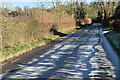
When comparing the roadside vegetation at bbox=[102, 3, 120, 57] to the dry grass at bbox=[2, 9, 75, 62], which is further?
the roadside vegetation at bbox=[102, 3, 120, 57]

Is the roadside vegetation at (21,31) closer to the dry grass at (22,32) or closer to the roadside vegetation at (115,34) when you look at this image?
the dry grass at (22,32)

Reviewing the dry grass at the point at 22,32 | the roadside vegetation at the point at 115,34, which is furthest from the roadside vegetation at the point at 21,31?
the roadside vegetation at the point at 115,34

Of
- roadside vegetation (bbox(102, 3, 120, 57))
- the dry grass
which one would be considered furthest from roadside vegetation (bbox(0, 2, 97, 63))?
roadside vegetation (bbox(102, 3, 120, 57))

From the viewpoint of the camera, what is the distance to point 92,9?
97062 millimetres

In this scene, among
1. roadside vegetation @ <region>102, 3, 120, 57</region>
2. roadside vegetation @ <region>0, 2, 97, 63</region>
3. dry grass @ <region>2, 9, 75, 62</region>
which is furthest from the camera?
roadside vegetation @ <region>102, 3, 120, 57</region>

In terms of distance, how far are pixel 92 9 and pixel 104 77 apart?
91.0 metres

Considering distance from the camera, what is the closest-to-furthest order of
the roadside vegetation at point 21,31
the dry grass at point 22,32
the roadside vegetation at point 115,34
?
the roadside vegetation at point 21,31
the dry grass at point 22,32
the roadside vegetation at point 115,34

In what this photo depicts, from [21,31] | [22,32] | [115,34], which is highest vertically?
[21,31]

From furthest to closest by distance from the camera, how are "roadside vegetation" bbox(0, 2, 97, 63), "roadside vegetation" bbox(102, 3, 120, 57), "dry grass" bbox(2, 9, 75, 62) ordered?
"roadside vegetation" bbox(102, 3, 120, 57), "dry grass" bbox(2, 9, 75, 62), "roadside vegetation" bbox(0, 2, 97, 63)

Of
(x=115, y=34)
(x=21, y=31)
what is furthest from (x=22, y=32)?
(x=115, y=34)

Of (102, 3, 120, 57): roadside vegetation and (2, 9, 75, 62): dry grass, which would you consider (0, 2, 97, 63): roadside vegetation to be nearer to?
(2, 9, 75, 62): dry grass

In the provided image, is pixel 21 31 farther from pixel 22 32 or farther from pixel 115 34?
pixel 115 34

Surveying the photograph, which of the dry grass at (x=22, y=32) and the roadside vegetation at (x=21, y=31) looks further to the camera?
the dry grass at (x=22, y=32)

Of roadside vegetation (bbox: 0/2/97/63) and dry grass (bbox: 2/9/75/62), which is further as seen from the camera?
dry grass (bbox: 2/9/75/62)
